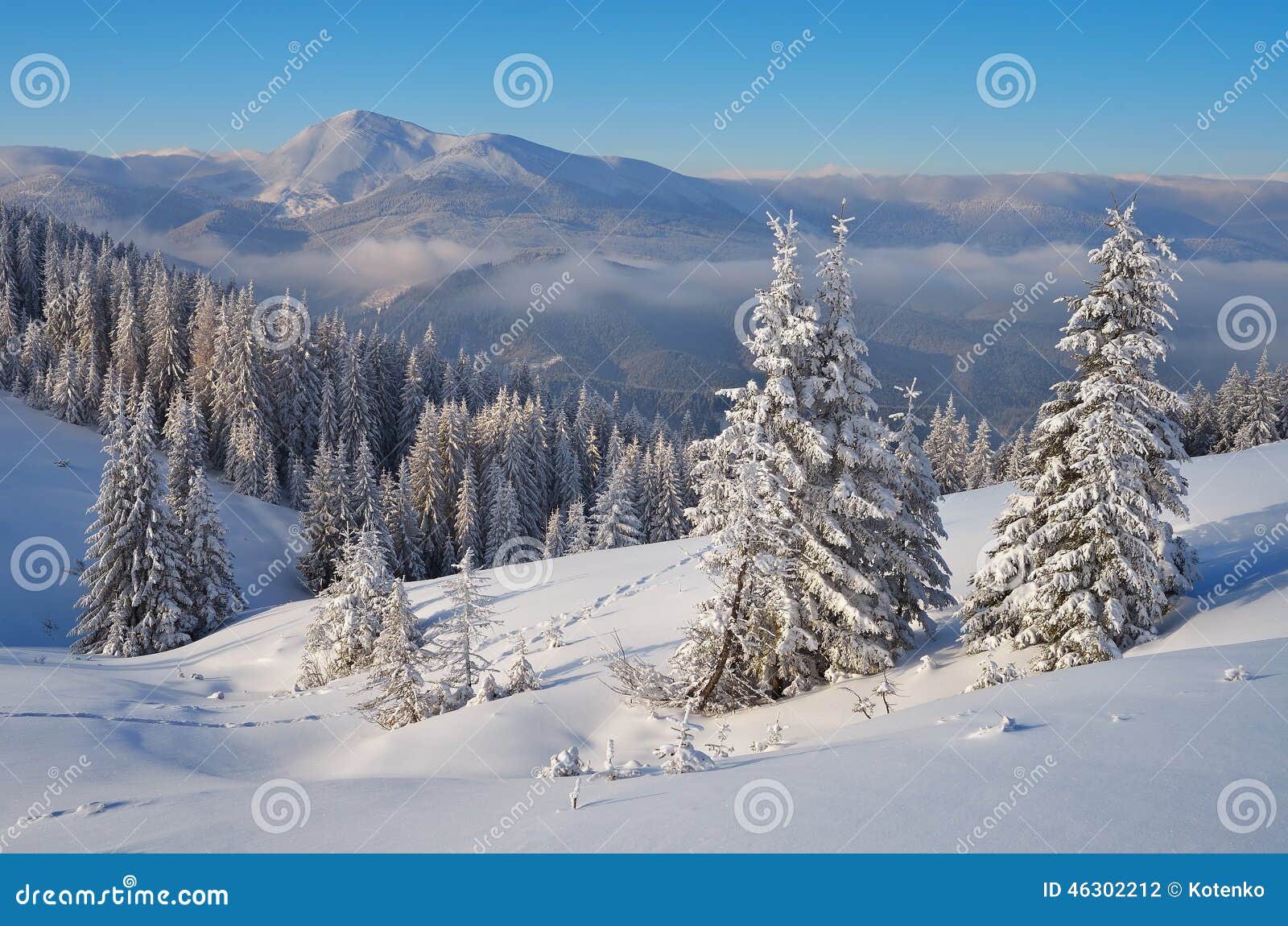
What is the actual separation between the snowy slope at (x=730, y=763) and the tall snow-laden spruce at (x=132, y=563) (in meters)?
17.6

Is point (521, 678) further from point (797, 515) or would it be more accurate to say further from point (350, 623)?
point (350, 623)

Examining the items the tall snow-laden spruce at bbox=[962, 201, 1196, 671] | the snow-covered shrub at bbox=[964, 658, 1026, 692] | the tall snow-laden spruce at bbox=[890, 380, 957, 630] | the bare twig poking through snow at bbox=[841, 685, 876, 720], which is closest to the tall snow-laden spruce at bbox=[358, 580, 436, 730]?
the bare twig poking through snow at bbox=[841, 685, 876, 720]

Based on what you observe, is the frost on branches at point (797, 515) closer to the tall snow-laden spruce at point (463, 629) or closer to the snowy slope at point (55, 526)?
the tall snow-laden spruce at point (463, 629)

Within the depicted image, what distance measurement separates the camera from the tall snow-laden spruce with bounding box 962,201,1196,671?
46.9 ft

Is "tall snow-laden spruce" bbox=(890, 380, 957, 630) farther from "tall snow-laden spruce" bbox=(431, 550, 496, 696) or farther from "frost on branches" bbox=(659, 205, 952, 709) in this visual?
"tall snow-laden spruce" bbox=(431, 550, 496, 696)

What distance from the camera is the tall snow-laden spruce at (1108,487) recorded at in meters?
14.3

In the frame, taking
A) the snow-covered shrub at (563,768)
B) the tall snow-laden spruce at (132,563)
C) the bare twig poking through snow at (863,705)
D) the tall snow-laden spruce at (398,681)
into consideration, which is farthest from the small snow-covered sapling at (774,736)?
the tall snow-laden spruce at (132,563)

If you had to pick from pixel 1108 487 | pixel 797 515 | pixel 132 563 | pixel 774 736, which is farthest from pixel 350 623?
pixel 1108 487

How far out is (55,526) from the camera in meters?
53.7

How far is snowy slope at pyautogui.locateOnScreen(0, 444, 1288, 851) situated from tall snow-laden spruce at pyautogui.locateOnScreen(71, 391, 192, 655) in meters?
17.6

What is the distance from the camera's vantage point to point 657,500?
70.2 metres

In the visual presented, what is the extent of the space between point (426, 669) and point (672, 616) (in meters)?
7.82

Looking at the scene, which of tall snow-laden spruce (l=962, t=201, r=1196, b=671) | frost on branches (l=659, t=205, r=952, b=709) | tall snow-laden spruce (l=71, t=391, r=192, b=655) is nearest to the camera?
tall snow-laden spruce (l=962, t=201, r=1196, b=671)

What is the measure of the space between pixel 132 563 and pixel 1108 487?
4096 centimetres
